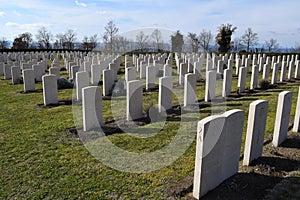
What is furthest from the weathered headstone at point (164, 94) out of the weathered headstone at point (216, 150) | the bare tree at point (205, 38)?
the bare tree at point (205, 38)

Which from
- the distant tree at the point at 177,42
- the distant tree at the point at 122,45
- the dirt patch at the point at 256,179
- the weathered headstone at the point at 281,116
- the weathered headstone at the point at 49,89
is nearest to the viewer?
the dirt patch at the point at 256,179

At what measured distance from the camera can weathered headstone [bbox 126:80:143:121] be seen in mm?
6689

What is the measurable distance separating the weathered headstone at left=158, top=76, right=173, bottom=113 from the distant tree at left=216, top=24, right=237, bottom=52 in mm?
28279

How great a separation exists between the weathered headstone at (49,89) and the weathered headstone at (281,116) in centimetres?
700

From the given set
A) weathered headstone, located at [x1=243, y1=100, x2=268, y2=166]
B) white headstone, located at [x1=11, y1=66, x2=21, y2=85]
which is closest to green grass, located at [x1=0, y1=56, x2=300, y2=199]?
weathered headstone, located at [x1=243, y1=100, x2=268, y2=166]

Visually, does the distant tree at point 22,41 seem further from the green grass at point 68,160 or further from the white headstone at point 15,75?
the green grass at point 68,160

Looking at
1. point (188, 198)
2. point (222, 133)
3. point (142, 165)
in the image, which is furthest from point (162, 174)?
point (222, 133)

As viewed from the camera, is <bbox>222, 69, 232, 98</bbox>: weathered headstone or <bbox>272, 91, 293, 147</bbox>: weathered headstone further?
<bbox>222, 69, 232, 98</bbox>: weathered headstone

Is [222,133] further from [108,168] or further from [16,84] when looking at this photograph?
[16,84]

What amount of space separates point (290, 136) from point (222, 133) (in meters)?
2.84

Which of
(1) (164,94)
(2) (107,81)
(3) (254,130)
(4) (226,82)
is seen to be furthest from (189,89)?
(3) (254,130)

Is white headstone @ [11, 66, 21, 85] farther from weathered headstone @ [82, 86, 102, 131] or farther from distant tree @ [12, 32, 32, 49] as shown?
distant tree @ [12, 32, 32, 49]

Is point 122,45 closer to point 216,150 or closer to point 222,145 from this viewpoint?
point 222,145

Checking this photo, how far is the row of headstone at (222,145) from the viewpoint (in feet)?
11.0
